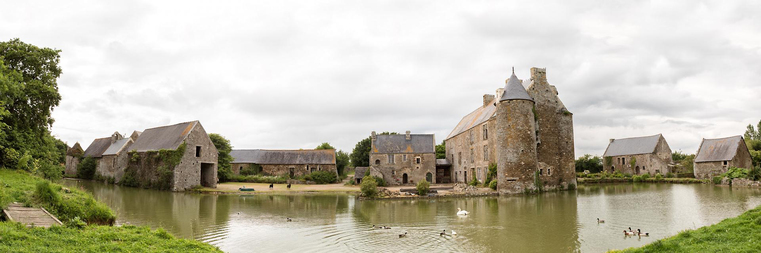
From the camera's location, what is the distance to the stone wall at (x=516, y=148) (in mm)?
30516

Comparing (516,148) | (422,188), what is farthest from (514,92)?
(422,188)

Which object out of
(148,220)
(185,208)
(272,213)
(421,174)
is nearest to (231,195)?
(185,208)

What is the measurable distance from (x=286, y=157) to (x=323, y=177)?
588 cm

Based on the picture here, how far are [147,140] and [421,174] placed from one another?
2636 centimetres

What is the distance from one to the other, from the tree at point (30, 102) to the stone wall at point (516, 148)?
26288mm

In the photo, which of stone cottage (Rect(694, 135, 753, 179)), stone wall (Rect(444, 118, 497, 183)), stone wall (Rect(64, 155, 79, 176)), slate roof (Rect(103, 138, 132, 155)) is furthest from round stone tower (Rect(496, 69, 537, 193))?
stone wall (Rect(64, 155, 79, 176))

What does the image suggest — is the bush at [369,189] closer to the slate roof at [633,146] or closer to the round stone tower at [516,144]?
the round stone tower at [516,144]

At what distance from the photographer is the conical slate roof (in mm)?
31023

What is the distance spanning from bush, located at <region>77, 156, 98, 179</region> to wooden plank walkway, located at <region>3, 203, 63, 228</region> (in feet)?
142

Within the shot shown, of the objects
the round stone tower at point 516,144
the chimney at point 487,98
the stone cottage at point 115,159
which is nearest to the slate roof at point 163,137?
the stone cottage at point 115,159

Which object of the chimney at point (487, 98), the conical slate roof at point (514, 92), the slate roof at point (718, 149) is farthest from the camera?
the slate roof at point (718, 149)

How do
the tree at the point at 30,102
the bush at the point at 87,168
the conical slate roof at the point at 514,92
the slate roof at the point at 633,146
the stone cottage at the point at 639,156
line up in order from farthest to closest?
the slate roof at the point at 633,146 < the stone cottage at the point at 639,156 < the bush at the point at 87,168 < the conical slate roof at the point at 514,92 < the tree at the point at 30,102

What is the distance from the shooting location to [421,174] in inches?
1731

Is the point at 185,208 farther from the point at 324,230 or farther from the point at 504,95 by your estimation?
the point at 504,95
